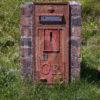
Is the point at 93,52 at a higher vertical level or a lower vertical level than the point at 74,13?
lower

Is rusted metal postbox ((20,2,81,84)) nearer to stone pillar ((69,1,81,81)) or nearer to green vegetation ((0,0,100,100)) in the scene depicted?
stone pillar ((69,1,81,81))

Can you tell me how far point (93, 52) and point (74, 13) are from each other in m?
2.13

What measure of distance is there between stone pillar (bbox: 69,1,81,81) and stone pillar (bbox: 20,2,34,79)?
0.68 m

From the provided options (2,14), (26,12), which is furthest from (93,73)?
(2,14)

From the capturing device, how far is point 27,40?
810 cm

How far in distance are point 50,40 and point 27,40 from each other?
0.39 meters

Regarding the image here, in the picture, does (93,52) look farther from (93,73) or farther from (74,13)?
(74,13)

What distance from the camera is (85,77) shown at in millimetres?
8508

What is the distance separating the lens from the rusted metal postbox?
804cm

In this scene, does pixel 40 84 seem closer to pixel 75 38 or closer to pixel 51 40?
pixel 51 40

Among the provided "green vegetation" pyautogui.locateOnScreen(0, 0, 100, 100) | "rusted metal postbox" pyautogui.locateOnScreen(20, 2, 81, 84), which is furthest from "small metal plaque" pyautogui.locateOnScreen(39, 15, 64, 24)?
"green vegetation" pyautogui.locateOnScreen(0, 0, 100, 100)

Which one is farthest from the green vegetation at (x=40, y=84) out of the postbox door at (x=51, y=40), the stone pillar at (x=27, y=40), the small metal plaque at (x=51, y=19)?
the small metal plaque at (x=51, y=19)

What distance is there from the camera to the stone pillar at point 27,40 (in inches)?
317

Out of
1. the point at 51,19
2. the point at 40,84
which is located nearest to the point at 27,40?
the point at 51,19
